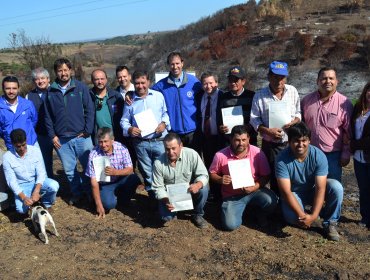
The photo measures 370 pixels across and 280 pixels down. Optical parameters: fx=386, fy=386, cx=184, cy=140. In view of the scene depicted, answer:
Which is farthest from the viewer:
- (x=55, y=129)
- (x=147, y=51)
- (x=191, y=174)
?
(x=147, y=51)

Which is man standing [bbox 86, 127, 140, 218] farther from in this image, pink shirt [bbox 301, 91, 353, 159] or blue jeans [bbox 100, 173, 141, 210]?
pink shirt [bbox 301, 91, 353, 159]

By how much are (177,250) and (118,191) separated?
1582mm

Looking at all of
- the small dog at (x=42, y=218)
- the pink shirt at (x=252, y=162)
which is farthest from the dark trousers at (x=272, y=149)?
the small dog at (x=42, y=218)

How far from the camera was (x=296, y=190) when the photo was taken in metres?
4.75

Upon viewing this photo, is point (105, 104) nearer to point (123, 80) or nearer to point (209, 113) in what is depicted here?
point (123, 80)

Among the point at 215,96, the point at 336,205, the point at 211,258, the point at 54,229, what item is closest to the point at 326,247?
the point at 336,205

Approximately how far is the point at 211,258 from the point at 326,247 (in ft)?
4.45

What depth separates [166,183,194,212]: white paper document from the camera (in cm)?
494

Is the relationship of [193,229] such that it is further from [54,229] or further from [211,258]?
[54,229]

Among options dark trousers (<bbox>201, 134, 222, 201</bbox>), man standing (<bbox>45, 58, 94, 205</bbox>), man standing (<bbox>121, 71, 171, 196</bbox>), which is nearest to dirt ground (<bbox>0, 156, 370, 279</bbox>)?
dark trousers (<bbox>201, 134, 222, 201</bbox>)

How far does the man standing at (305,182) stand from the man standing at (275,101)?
36 cm

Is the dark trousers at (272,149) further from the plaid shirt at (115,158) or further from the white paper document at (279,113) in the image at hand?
the plaid shirt at (115,158)

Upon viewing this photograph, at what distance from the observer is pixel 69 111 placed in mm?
5473

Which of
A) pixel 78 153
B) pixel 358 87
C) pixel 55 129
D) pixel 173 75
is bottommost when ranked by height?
pixel 358 87
